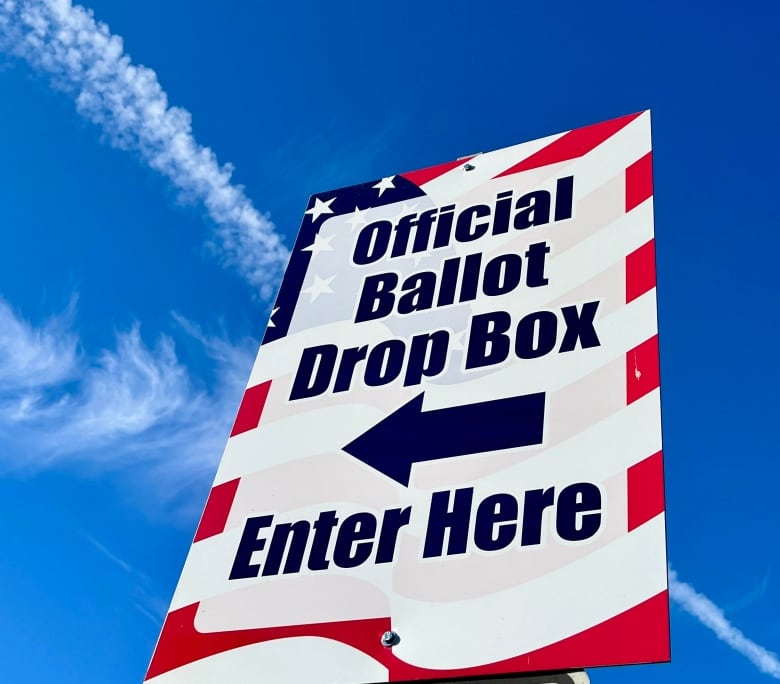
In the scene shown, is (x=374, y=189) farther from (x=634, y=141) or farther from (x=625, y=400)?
(x=625, y=400)

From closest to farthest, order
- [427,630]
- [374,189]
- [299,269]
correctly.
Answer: [427,630] → [299,269] → [374,189]

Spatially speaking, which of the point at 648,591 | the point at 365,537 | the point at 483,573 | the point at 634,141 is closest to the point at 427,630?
the point at 483,573

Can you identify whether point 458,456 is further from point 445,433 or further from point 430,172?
point 430,172

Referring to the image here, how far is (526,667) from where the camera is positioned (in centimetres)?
245

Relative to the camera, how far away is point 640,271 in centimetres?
336

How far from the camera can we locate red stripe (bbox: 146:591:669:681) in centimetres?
238

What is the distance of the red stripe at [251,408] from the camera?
11.9ft

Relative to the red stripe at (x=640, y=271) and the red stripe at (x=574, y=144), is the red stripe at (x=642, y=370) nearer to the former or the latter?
the red stripe at (x=640, y=271)

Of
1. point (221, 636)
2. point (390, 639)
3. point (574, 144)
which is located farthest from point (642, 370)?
point (221, 636)

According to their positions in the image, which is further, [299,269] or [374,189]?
[374,189]

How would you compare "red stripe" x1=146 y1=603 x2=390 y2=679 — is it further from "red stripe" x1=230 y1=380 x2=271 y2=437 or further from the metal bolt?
"red stripe" x1=230 y1=380 x2=271 y2=437

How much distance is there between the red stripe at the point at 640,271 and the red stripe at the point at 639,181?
29cm

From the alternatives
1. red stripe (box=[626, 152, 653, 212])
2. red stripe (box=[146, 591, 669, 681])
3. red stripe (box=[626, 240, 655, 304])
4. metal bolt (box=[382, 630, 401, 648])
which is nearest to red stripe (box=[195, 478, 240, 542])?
red stripe (box=[146, 591, 669, 681])

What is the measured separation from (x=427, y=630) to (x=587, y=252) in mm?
1682
